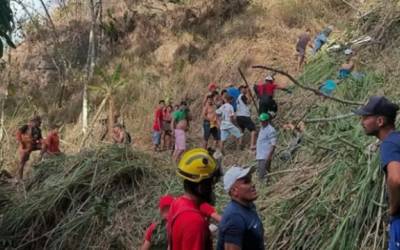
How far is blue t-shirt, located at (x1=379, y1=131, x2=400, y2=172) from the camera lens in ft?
11.6

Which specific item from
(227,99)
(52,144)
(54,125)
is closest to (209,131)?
(227,99)

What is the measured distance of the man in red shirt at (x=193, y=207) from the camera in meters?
3.23

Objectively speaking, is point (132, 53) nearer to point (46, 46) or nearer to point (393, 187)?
point (46, 46)

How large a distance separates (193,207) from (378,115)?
122 cm

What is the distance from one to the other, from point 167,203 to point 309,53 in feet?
39.6

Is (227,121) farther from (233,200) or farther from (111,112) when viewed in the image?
(233,200)

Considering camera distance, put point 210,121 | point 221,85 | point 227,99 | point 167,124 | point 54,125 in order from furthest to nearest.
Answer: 1. point 54,125
2. point 221,85
3. point 167,124
4. point 210,121
5. point 227,99

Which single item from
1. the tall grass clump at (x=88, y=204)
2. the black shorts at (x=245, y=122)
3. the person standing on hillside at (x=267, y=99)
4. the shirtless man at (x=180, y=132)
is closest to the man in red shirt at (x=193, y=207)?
the tall grass clump at (x=88, y=204)

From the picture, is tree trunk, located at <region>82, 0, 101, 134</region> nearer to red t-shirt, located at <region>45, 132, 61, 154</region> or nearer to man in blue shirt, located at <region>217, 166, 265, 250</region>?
red t-shirt, located at <region>45, 132, 61, 154</region>

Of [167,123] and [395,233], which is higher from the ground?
[395,233]

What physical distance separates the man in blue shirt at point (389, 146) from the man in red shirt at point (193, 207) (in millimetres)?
941

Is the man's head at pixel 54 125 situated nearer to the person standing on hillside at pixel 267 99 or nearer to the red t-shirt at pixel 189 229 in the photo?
the person standing on hillside at pixel 267 99

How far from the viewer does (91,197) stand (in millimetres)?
9438

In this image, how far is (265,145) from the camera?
8633 millimetres
